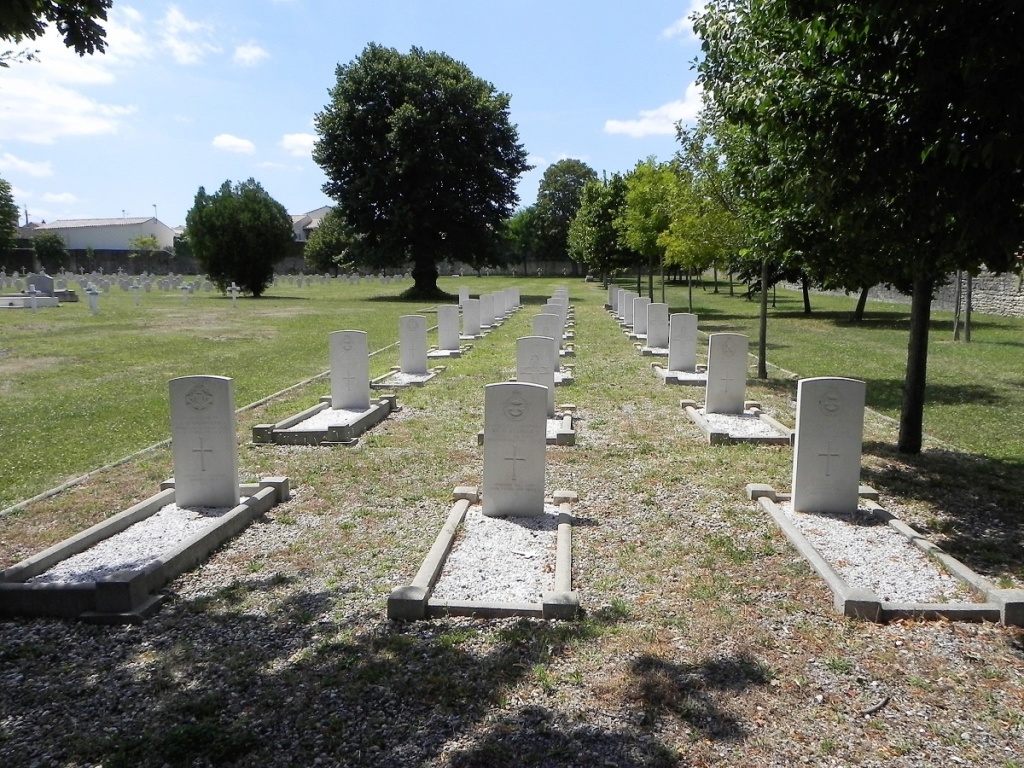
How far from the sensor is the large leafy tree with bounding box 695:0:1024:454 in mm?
4883

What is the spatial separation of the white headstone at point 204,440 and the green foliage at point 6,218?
218 feet

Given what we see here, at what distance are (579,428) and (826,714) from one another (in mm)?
6680

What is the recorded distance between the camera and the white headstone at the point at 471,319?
22578mm

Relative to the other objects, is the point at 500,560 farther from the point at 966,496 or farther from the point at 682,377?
the point at 682,377

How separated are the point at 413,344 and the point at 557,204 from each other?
76.9m

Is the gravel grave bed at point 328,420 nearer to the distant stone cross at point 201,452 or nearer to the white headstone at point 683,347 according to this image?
the distant stone cross at point 201,452

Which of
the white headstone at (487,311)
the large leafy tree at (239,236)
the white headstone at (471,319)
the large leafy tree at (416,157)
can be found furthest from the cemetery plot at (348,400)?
the large leafy tree at (239,236)

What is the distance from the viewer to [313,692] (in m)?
4.02

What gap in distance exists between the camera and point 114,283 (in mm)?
55500

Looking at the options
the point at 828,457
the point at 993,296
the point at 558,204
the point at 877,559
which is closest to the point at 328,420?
the point at 828,457

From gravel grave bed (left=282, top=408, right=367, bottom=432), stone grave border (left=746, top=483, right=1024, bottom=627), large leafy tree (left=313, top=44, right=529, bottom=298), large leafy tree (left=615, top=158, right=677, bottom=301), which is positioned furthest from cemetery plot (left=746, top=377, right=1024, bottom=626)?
large leafy tree (left=313, top=44, right=529, bottom=298)

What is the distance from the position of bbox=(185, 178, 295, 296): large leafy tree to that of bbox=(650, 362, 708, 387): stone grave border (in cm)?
3207

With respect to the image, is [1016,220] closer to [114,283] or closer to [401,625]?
[401,625]

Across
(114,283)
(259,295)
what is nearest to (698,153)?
(259,295)
